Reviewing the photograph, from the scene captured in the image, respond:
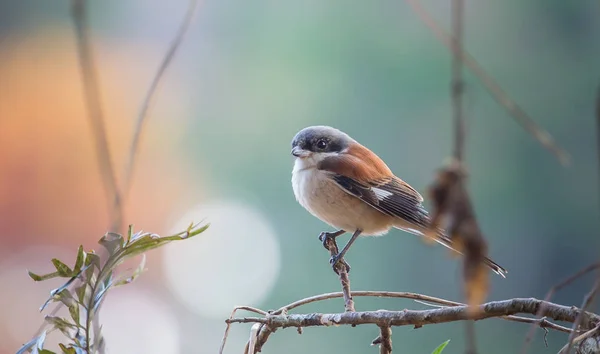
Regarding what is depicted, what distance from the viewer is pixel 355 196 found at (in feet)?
5.17

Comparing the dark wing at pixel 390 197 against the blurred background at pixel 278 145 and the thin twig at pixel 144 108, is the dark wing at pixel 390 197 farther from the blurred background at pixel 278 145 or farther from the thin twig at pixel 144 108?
the blurred background at pixel 278 145

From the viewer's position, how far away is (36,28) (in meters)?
3.62

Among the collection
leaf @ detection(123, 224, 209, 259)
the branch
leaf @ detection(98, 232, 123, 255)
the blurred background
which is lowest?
the branch

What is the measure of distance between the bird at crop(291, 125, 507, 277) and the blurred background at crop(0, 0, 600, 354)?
1149mm

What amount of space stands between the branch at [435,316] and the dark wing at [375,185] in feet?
2.48

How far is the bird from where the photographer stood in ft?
5.07

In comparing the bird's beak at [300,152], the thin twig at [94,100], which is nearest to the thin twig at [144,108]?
the thin twig at [94,100]

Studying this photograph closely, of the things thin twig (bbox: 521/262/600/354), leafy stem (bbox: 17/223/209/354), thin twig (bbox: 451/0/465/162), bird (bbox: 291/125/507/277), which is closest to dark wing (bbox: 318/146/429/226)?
bird (bbox: 291/125/507/277)

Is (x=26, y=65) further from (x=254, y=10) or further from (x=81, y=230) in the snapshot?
(x=254, y=10)

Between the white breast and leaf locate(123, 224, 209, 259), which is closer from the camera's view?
leaf locate(123, 224, 209, 259)

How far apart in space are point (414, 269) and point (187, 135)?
151 centimetres

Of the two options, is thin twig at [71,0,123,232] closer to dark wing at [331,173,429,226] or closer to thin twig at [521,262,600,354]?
thin twig at [521,262,600,354]

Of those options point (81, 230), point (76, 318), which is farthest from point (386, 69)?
point (76, 318)

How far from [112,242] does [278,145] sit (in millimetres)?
2623
